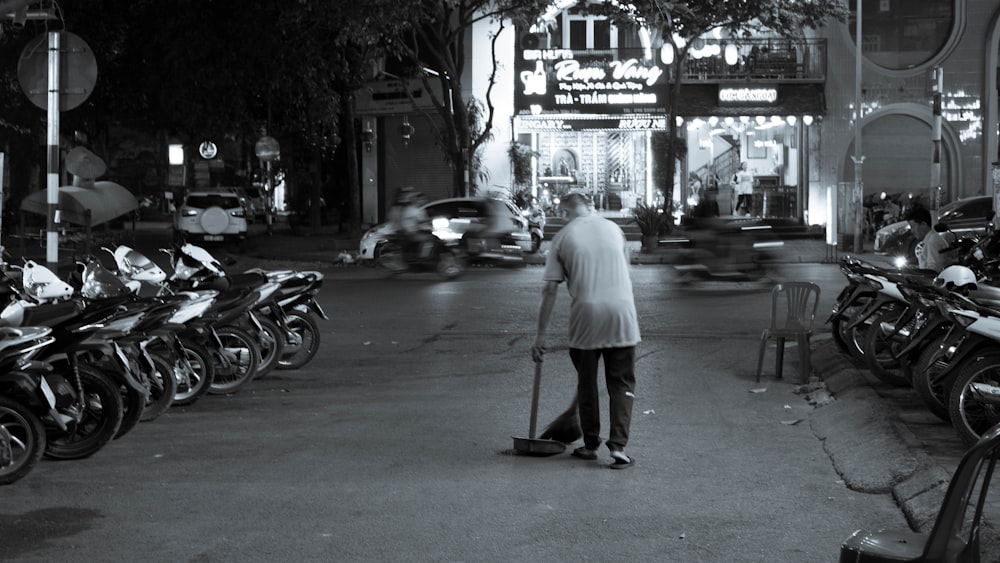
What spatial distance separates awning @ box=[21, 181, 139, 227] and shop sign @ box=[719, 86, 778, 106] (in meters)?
22.4

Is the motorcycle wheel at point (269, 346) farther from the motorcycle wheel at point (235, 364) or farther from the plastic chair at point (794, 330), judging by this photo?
the plastic chair at point (794, 330)

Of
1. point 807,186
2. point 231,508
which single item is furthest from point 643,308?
point 807,186

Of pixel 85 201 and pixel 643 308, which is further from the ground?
pixel 85 201

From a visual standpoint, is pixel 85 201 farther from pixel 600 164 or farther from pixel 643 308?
pixel 600 164

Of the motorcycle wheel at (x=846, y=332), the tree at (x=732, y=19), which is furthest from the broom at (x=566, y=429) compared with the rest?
the tree at (x=732, y=19)

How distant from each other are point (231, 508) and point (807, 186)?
34.9m

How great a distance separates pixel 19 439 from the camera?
26.4ft

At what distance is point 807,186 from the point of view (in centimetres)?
4009

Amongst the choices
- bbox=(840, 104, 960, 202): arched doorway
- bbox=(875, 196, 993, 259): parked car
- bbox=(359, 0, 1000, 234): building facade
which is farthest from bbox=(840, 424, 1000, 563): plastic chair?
bbox=(840, 104, 960, 202): arched doorway

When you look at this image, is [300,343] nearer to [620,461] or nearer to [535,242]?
[620,461]

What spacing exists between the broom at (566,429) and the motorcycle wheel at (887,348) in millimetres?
3708

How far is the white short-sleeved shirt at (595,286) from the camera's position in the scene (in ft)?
28.5

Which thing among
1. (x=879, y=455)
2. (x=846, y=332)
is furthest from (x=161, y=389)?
(x=846, y=332)

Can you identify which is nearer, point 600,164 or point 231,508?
point 231,508
